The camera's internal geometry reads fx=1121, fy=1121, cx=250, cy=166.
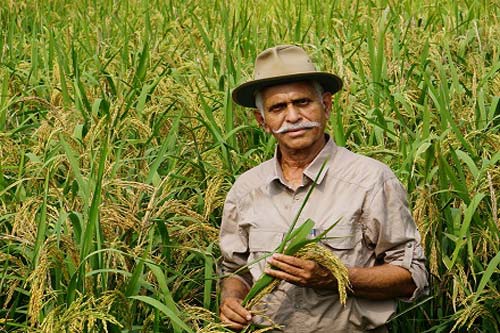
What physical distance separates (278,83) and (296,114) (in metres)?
0.13

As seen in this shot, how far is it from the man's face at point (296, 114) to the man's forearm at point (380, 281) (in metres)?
0.38

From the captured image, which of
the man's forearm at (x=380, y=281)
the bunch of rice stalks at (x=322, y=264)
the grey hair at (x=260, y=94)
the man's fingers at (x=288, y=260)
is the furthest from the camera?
the grey hair at (x=260, y=94)

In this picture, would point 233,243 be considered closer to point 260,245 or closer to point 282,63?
point 260,245

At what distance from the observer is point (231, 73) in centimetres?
460

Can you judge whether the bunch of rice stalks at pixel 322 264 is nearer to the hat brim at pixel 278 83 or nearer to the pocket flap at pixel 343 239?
the pocket flap at pixel 343 239

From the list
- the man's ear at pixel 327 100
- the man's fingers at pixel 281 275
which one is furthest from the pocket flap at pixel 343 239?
the man's ear at pixel 327 100

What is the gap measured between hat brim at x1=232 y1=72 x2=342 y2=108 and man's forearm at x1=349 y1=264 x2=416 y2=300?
542 millimetres

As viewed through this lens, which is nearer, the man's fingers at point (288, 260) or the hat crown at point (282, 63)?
the man's fingers at point (288, 260)

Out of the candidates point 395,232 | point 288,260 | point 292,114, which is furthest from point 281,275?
point 292,114

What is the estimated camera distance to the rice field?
9.71ft

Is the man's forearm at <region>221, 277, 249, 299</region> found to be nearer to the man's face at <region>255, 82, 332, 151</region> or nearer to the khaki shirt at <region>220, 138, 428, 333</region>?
the khaki shirt at <region>220, 138, 428, 333</region>

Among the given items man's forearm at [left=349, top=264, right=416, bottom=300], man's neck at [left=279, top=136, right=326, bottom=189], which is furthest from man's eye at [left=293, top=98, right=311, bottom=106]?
man's forearm at [left=349, top=264, right=416, bottom=300]

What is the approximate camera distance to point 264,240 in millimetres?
3023

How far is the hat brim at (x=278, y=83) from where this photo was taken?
120 inches
